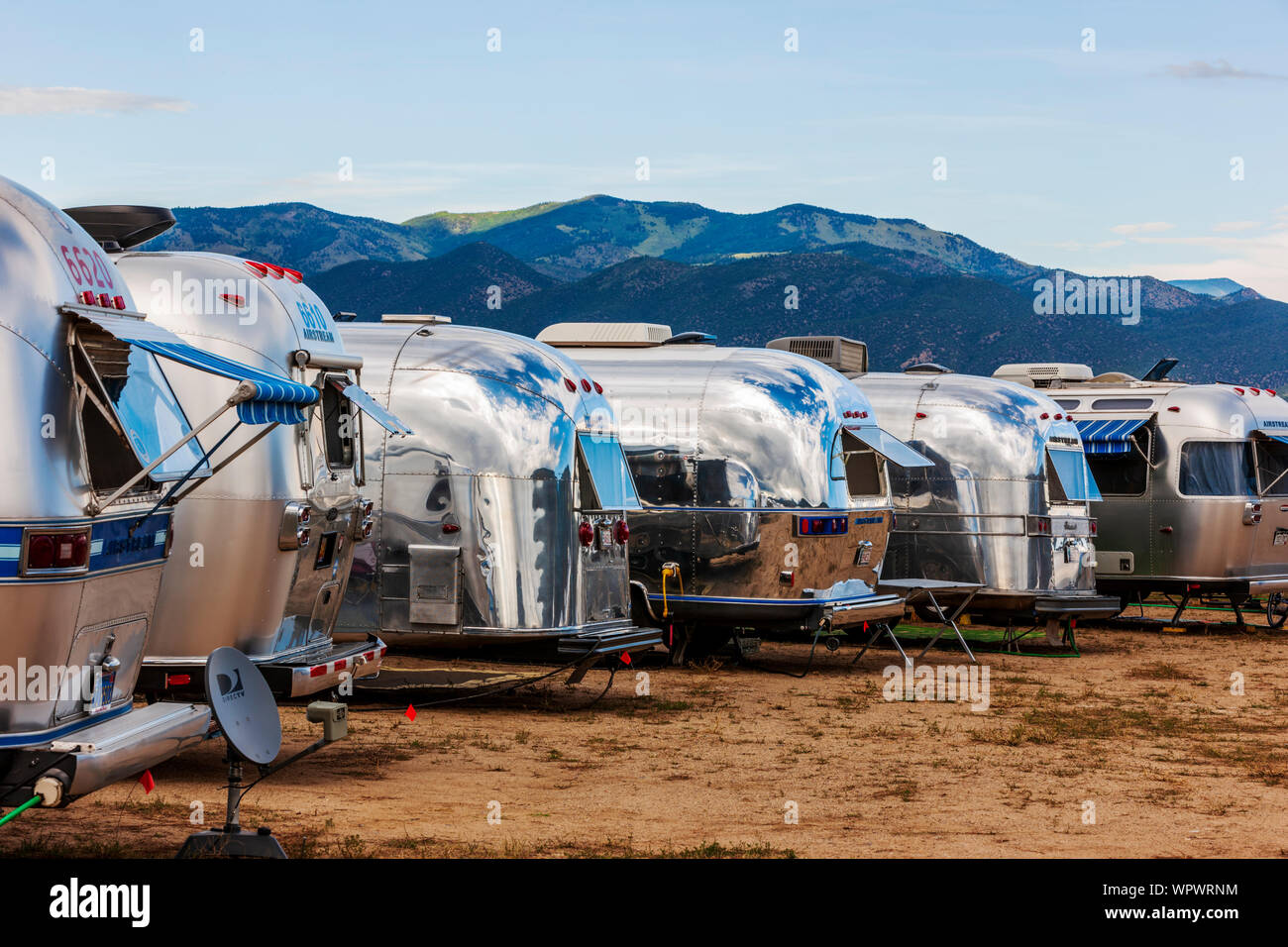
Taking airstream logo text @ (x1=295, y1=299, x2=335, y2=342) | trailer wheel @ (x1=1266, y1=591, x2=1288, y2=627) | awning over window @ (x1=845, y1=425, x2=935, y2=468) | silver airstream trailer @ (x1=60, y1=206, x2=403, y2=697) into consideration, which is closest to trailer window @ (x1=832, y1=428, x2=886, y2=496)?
awning over window @ (x1=845, y1=425, x2=935, y2=468)

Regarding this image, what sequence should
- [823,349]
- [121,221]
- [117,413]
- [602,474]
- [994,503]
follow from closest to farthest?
1. [117,413]
2. [121,221]
3. [602,474]
4. [994,503]
5. [823,349]

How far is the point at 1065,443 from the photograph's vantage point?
17781 millimetres

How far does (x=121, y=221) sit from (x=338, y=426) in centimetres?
183

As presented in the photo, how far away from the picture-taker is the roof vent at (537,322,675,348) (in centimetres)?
1623

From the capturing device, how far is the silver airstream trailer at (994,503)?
1708cm

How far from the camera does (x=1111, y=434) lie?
19969mm

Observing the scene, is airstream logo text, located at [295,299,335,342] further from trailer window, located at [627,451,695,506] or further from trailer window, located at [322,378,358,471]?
trailer window, located at [627,451,695,506]

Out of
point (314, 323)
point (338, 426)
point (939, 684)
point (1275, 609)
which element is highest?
point (314, 323)

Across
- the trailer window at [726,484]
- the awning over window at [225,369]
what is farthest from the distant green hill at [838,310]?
the awning over window at [225,369]

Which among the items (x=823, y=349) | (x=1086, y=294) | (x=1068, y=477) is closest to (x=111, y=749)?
(x=823, y=349)

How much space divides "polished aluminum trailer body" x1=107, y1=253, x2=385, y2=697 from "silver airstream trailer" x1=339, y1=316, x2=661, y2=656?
1628 mm

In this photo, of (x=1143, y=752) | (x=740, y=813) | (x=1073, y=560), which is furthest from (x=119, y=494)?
(x=1073, y=560)

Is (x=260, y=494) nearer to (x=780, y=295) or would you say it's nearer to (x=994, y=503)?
(x=994, y=503)
